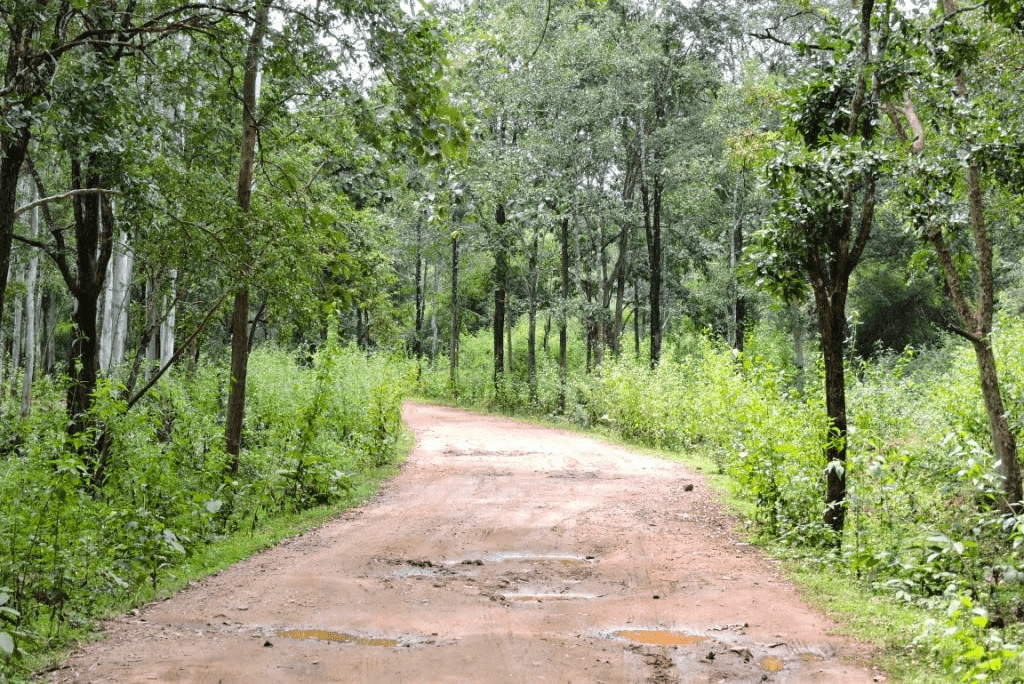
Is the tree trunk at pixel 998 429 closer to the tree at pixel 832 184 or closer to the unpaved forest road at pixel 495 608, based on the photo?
the tree at pixel 832 184

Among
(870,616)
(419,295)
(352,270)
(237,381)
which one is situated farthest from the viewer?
(419,295)

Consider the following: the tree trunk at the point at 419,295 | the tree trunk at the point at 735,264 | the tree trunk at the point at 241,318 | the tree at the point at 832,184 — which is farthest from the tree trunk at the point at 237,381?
the tree trunk at the point at 419,295

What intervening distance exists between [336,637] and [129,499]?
2875 mm

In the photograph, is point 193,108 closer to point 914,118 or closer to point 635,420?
point 914,118

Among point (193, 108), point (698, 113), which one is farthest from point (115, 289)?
point (698, 113)

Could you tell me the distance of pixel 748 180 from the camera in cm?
3083

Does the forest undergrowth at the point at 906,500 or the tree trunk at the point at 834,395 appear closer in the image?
the forest undergrowth at the point at 906,500

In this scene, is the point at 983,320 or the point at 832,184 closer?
the point at 832,184

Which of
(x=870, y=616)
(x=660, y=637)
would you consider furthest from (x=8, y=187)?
(x=870, y=616)

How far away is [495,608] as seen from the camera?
7.12 m

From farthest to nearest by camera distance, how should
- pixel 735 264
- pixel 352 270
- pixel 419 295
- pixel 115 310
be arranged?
pixel 419 295, pixel 735 264, pixel 115 310, pixel 352 270

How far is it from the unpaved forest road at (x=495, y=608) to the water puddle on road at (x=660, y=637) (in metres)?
0.02

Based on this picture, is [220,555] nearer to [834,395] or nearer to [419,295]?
[834,395]

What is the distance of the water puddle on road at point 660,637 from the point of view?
6.22 metres
